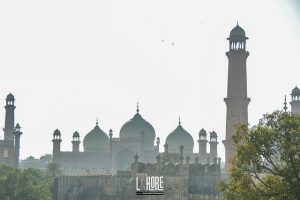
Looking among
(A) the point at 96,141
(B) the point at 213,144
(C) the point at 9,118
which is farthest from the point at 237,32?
(C) the point at 9,118

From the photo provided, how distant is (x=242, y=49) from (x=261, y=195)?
43.6 meters

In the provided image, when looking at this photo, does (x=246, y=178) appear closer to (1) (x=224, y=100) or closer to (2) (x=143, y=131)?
(1) (x=224, y=100)

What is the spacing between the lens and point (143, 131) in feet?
255

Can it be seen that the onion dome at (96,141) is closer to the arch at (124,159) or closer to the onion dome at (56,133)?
the arch at (124,159)

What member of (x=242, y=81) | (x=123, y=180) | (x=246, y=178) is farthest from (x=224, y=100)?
(x=246, y=178)

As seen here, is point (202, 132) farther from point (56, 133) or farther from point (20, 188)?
point (20, 188)

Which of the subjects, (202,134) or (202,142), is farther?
(202,134)

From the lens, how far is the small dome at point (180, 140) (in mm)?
77938

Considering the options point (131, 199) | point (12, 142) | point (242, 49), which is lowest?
point (131, 199)

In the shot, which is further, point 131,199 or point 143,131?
point 143,131

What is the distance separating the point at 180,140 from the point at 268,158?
5770 centimetres

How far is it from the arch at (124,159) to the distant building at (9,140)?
40.5ft

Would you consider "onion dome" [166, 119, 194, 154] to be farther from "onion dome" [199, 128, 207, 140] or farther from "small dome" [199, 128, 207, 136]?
"small dome" [199, 128, 207, 136]

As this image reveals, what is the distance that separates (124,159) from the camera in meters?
81.3
